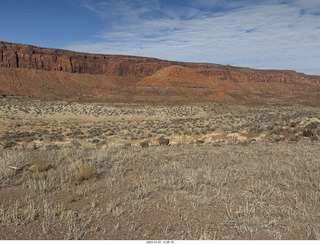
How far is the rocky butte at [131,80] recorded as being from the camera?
66500 mm

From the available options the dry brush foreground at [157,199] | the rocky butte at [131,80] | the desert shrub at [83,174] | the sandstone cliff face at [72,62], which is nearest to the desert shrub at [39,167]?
the dry brush foreground at [157,199]

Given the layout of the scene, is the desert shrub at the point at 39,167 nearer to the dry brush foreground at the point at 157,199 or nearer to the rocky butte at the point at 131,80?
the dry brush foreground at the point at 157,199

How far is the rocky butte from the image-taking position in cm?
6650

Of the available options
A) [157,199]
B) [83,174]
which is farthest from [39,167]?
[157,199]

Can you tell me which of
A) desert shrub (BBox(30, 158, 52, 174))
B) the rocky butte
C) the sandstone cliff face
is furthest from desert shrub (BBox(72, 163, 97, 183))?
the sandstone cliff face

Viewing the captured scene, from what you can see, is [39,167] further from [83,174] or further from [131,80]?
[131,80]

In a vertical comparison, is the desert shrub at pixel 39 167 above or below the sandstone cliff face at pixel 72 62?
below

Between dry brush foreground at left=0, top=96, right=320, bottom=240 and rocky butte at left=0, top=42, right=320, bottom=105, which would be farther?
rocky butte at left=0, top=42, right=320, bottom=105

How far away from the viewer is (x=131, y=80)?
4237 inches

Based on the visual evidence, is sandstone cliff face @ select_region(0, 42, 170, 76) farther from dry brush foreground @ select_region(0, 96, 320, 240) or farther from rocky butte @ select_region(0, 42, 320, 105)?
dry brush foreground @ select_region(0, 96, 320, 240)

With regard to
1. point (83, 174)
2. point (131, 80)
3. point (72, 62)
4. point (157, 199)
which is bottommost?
point (157, 199)

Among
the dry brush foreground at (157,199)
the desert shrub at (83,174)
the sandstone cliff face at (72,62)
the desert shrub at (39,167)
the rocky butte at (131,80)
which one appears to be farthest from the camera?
the sandstone cliff face at (72,62)

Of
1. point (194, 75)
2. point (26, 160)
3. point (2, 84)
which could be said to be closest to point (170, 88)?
point (194, 75)

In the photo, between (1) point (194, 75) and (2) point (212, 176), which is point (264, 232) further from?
(1) point (194, 75)
